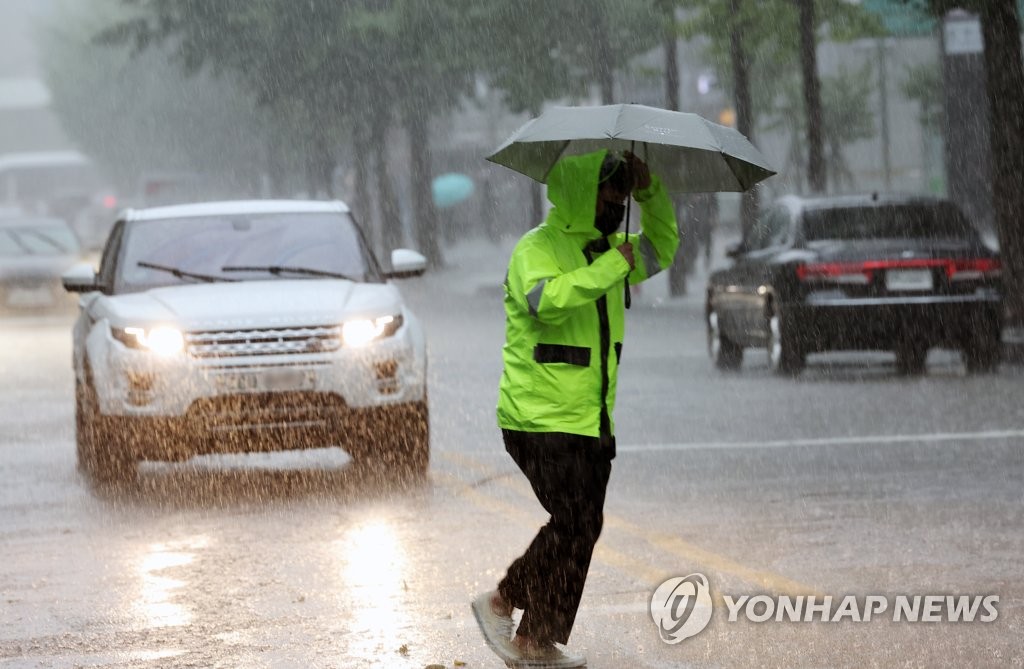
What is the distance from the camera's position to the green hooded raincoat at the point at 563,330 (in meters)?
6.57

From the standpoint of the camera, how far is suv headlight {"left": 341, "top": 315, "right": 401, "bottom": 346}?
1195 centimetres

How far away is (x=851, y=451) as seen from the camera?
42.6 ft

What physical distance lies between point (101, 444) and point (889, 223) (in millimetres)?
8653

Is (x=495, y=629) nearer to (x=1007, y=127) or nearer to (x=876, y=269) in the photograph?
(x=876, y=269)

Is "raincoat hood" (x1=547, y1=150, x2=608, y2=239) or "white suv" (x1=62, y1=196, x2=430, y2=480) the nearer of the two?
"raincoat hood" (x1=547, y1=150, x2=608, y2=239)

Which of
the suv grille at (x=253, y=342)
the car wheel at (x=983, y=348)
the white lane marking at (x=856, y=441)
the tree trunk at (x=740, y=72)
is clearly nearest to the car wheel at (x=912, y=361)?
the car wheel at (x=983, y=348)

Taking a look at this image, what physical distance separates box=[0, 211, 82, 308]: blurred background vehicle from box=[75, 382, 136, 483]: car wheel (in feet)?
74.3

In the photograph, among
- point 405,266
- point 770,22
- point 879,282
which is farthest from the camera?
point 770,22

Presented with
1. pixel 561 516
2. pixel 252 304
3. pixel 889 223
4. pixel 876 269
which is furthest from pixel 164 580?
pixel 889 223

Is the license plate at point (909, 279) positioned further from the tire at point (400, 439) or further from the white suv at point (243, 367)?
the tire at point (400, 439)

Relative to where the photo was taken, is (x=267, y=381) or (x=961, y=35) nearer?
(x=267, y=381)

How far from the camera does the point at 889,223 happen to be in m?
18.5

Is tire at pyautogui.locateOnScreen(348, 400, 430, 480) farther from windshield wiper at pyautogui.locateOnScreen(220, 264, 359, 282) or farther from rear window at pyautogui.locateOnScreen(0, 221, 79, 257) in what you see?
rear window at pyautogui.locateOnScreen(0, 221, 79, 257)

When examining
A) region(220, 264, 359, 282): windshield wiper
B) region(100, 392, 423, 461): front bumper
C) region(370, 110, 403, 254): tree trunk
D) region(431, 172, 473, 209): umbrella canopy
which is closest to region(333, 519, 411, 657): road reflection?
region(100, 392, 423, 461): front bumper
